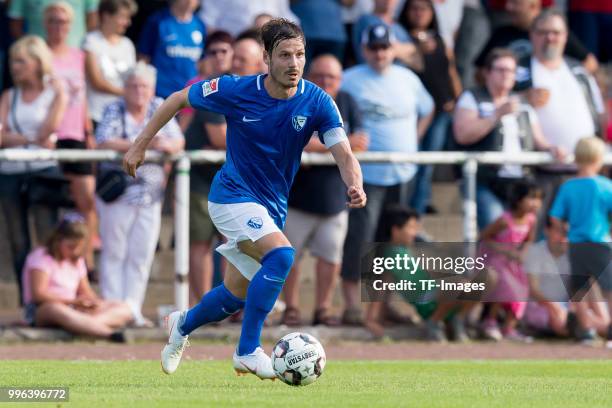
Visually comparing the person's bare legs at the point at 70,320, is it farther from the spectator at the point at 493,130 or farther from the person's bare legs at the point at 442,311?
the spectator at the point at 493,130

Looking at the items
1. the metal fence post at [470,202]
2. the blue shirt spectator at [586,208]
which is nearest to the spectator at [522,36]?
the metal fence post at [470,202]

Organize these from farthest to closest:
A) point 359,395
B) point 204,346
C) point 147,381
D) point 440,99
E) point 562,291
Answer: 1. point 440,99
2. point 562,291
3. point 204,346
4. point 147,381
5. point 359,395

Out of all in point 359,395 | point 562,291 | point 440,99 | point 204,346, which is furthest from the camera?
point 440,99

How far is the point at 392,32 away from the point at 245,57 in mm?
2429

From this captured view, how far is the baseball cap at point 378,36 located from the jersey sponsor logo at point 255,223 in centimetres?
519

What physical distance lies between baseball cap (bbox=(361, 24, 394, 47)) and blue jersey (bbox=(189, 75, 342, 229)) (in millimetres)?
4726

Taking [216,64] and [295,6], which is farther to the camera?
[295,6]

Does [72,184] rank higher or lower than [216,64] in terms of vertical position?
lower

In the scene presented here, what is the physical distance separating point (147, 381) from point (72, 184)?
4634 millimetres

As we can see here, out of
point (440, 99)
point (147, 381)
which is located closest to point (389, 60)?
point (440, 99)

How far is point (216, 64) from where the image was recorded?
13.4 m

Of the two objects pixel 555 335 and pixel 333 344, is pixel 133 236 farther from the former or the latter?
pixel 555 335

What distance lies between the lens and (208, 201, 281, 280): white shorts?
8.81 metres

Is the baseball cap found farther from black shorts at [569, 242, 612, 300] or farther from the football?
the football
